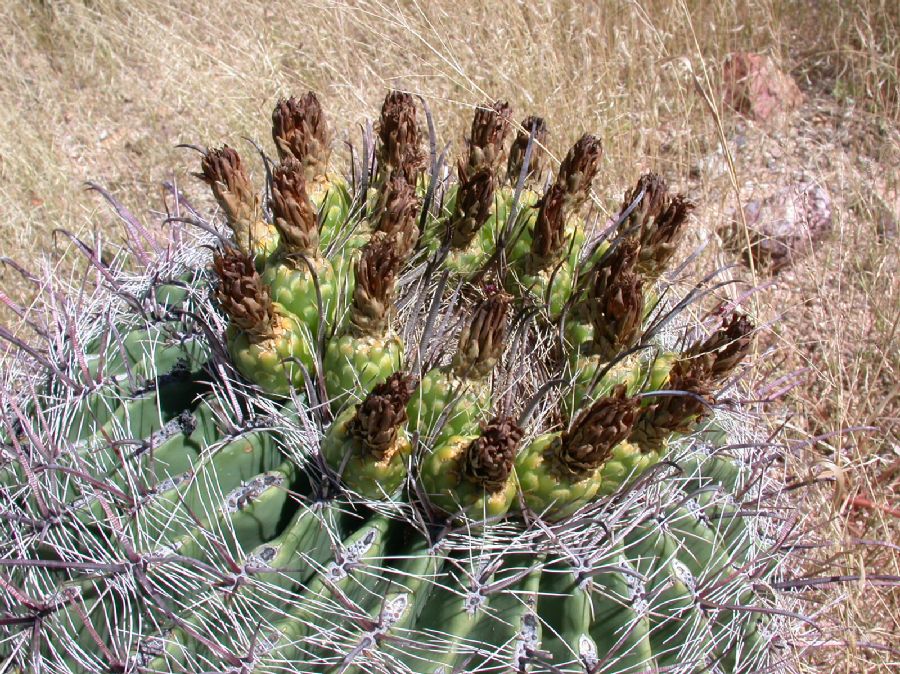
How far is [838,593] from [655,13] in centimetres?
336

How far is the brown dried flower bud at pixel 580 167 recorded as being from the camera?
1686 millimetres

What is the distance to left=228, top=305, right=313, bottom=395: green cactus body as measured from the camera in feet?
4.77

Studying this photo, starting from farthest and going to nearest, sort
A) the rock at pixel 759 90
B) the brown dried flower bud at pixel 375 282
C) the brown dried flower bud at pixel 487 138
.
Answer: the rock at pixel 759 90 < the brown dried flower bud at pixel 487 138 < the brown dried flower bud at pixel 375 282

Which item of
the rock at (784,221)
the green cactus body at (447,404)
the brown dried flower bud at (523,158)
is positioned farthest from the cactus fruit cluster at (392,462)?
the rock at (784,221)

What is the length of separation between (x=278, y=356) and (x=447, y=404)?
333 millimetres

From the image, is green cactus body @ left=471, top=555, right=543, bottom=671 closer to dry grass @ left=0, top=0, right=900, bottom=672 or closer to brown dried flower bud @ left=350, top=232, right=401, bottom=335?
brown dried flower bud @ left=350, top=232, right=401, bottom=335

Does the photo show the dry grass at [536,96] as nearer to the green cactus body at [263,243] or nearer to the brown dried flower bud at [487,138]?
the brown dried flower bud at [487,138]

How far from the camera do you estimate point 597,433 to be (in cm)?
131

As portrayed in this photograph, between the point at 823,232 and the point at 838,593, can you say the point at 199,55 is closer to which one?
the point at 823,232

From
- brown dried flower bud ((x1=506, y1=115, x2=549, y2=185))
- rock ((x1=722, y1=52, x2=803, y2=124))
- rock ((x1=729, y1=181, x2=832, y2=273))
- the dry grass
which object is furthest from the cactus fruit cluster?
rock ((x1=722, y1=52, x2=803, y2=124))

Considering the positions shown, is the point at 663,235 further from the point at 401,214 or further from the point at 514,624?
the point at 514,624

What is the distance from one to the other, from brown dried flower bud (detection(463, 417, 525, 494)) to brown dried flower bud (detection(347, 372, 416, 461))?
0.45ft

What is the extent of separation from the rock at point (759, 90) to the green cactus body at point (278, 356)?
371 centimetres

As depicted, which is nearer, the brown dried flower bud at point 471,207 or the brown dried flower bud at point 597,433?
the brown dried flower bud at point 597,433
